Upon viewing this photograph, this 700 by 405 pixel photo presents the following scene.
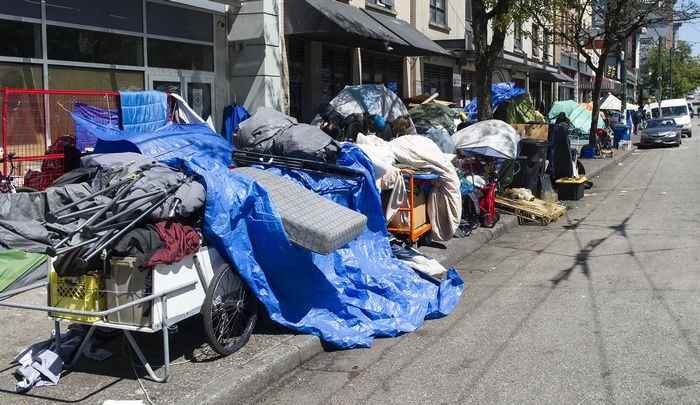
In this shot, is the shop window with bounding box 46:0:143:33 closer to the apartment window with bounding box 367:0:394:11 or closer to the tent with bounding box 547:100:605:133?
the apartment window with bounding box 367:0:394:11

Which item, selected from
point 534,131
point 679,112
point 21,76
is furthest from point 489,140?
point 679,112

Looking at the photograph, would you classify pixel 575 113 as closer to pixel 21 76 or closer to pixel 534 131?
pixel 534 131

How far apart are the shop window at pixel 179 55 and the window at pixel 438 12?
10.5 m

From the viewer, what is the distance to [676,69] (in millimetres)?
88250

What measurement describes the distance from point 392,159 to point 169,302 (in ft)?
15.3

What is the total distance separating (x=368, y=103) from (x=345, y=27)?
2231 millimetres

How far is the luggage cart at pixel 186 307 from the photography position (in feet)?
14.9

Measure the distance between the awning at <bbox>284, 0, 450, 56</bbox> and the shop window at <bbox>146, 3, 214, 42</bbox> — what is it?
70.1 inches

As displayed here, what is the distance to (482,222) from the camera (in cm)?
1133

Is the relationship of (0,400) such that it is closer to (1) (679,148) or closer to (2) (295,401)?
(2) (295,401)

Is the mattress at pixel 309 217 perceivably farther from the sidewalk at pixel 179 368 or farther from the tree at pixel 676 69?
the tree at pixel 676 69

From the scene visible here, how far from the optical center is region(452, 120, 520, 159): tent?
11031mm

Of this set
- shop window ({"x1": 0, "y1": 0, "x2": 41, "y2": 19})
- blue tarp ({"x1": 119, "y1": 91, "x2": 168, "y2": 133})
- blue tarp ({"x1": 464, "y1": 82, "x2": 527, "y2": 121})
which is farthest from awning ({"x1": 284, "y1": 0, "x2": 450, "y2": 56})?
shop window ({"x1": 0, "y1": 0, "x2": 41, "y2": 19})

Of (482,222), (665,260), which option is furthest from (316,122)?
(665,260)
